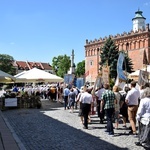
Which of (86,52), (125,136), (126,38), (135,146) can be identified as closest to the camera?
(135,146)

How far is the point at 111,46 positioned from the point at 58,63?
49.5m

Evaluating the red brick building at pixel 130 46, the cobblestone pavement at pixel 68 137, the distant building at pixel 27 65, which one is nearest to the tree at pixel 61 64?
the red brick building at pixel 130 46

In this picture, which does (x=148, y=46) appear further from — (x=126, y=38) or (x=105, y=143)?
(x=105, y=143)

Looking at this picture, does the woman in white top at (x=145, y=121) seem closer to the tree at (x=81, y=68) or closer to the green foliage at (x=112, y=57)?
the green foliage at (x=112, y=57)

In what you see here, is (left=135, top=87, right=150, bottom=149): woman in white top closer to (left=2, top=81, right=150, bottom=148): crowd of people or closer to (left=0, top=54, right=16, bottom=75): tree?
(left=2, top=81, right=150, bottom=148): crowd of people

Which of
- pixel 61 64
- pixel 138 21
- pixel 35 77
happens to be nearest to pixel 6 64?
pixel 61 64

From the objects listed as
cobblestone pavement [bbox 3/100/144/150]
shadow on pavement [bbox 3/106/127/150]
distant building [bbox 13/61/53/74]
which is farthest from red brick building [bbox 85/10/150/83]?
distant building [bbox 13/61/53/74]

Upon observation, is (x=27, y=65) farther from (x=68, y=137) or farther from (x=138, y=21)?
(x=68, y=137)

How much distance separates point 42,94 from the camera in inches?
1169

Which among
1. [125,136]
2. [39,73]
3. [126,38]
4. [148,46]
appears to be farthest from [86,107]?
[126,38]

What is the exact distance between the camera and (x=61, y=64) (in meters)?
95.1

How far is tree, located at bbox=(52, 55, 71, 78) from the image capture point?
93750 millimetres

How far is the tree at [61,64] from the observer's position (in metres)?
93.8

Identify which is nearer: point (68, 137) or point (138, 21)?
point (68, 137)
